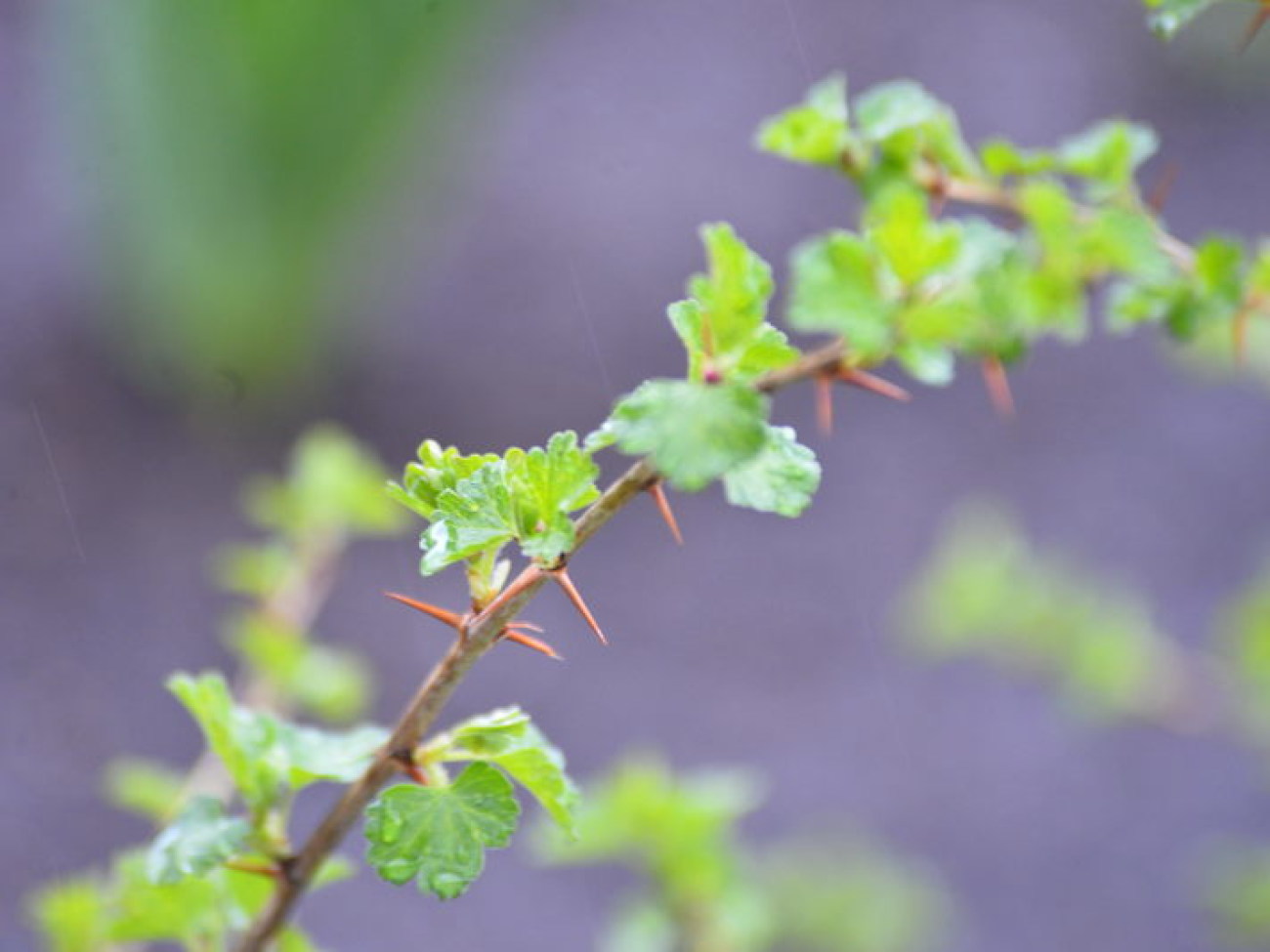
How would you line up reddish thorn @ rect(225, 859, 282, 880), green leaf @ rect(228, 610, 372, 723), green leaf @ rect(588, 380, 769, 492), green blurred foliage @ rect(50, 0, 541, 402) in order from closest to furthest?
green leaf @ rect(588, 380, 769, 492) < reddish thorn @ rect(225, 859, 282, 880) < green leaf @ rect(228, 610, 372, 723) < green blurred foliage @ rect(50, 0, 541, 402)

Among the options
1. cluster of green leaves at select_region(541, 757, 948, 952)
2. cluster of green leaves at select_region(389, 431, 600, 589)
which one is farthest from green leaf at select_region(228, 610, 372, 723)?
cluster of green leaves at select_region(389, 431, 600, 589)

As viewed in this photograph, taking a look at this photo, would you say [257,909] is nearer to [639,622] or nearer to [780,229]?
[639,622]

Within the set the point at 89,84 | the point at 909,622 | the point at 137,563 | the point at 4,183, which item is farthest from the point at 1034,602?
the point at 4,183

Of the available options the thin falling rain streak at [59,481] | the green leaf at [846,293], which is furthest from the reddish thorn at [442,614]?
the thin falling rain streak at [59,481]

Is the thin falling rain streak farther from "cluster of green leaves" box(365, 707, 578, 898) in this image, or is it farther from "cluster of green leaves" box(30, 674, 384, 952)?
"cluster of green leaves" box(365, 707, 578, 898)

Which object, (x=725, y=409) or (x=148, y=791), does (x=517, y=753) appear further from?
(x=148, y=791)

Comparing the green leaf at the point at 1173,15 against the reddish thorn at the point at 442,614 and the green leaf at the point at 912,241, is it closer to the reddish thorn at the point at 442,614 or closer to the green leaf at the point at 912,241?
the green leaf at the point at 912,241

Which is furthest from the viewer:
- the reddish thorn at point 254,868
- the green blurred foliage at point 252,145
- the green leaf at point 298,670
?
the green blurred foliage at point 252,145
